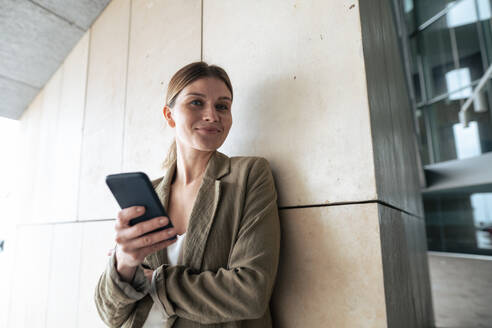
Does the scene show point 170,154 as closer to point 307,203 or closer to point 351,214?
point 307,203

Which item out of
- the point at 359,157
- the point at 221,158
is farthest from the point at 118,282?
the point at 359,157

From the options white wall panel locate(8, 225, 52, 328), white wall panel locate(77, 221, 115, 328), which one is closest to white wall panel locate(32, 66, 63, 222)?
white wall panel locate(8, 225, 52, 328)

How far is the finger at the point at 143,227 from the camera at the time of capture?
0.85 m

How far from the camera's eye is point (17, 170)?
3.76 meters

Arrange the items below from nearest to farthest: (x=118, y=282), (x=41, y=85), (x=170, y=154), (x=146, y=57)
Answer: (x=118, y=282), (x=170, y=154), (x=146, y=57), (x=41, y=85)

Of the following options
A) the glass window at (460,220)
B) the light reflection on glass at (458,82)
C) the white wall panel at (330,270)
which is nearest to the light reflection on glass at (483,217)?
the glass window at (460,220)

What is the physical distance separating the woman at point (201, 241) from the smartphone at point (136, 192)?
0.02m

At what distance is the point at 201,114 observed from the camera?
1318 mm

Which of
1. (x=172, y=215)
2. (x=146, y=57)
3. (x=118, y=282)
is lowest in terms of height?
(x=118, y=282)

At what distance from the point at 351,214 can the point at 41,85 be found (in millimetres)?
4202

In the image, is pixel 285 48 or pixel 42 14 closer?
pixel 285 48

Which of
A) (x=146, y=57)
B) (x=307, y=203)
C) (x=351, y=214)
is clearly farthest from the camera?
(x=146, y=57)

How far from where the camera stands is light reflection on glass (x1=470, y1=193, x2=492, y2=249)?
25.2ft

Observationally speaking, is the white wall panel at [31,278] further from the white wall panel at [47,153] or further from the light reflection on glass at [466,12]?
the light reflection on glass at [466,12]
